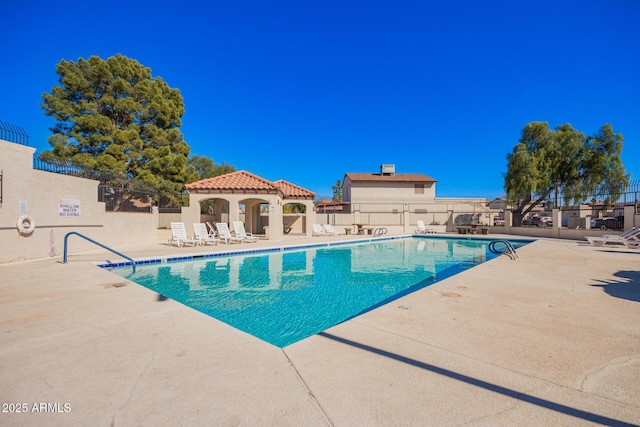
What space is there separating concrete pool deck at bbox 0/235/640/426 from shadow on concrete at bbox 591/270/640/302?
0.36 metres

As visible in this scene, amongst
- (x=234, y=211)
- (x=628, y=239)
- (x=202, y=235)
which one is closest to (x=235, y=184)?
(x=234, y=211)

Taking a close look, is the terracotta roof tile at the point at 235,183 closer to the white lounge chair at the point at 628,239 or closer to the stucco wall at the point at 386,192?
the white lounge chair at the point at 628,239

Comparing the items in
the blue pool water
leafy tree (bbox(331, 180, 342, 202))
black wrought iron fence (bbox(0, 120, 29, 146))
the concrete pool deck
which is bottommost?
the blue pool water

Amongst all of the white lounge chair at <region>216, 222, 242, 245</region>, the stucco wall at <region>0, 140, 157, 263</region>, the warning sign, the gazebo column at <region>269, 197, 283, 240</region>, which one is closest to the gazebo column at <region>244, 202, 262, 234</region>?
the gazebo column at <region>269, 197, 283, 240</region>

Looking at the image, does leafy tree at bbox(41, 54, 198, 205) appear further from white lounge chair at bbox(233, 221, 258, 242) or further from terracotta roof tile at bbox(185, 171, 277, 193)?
white lounge chair at bbox(233, 221, 258, 242)

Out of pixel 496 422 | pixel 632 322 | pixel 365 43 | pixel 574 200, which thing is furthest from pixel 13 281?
pixel 574 200

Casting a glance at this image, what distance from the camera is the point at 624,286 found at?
18.5 ft

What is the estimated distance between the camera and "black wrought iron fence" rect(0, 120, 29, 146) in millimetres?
7926

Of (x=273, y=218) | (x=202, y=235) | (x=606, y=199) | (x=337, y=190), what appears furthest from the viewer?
(x=337, y=190)

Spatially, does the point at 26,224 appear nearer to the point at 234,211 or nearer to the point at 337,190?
the point at 234,211

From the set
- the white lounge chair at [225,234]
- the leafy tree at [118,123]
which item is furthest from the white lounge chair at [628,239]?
the leafy tree at [118,123]

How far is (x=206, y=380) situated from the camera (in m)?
2.34

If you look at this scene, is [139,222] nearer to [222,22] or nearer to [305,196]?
[305,196]

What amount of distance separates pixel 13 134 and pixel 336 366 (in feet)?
36.2
